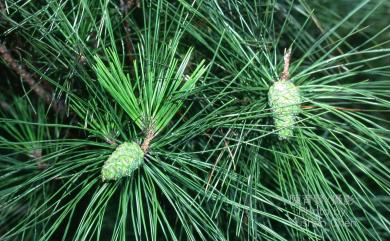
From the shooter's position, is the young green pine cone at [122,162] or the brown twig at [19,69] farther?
the brown twig at [19,69]

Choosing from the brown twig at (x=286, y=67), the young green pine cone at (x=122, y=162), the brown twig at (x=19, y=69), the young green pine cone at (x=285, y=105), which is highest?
the brown twig at (x=19, y=69)

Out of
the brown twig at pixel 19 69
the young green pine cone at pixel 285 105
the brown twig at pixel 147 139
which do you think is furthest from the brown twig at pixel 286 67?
the brown twig at pixel 19 69

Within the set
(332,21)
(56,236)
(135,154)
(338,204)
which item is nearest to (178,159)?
(135,154)

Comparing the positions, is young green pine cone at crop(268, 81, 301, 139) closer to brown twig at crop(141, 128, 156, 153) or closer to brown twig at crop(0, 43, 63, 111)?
brown twig at crop(141, 128, 156, 153)

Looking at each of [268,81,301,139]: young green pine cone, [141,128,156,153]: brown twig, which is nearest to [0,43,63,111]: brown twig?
[141,128,156,153]: brown twig

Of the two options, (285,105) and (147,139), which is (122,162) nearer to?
(147,139)

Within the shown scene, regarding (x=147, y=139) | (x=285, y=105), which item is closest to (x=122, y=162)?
(x=147, y=139)

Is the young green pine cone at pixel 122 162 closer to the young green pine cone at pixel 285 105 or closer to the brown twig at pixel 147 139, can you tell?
the brown twig at pixel 147 139
